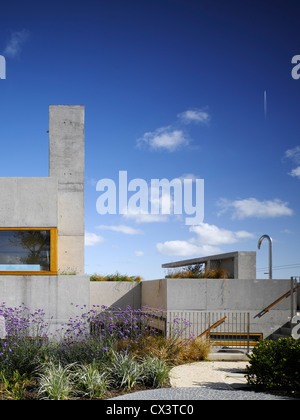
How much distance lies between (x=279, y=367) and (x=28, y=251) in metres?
7.69

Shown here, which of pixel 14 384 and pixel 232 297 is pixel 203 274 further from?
pixel 14 384

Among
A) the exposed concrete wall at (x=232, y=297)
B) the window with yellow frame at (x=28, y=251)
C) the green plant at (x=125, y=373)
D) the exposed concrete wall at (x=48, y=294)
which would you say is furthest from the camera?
the exposed concrete wall at (x=232, y=297)

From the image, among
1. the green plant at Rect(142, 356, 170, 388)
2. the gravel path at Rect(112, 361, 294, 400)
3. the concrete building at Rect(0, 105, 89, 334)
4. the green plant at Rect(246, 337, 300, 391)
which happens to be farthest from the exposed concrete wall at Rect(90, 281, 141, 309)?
the green plant at Rect(246, 337, 300, 391)

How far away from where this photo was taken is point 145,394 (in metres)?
7.11

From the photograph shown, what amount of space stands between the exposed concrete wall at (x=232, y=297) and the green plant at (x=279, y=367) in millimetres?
5681

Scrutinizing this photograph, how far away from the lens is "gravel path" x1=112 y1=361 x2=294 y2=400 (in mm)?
7012

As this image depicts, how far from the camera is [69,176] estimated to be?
15.5m

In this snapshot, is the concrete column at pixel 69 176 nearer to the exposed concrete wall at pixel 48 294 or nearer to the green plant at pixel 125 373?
the exposed concrete wall at pixel 48 294

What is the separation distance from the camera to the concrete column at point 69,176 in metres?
15.2

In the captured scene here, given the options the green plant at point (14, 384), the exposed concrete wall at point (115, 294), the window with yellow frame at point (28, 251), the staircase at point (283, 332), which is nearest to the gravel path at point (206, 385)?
the green plant at point (14, 384)

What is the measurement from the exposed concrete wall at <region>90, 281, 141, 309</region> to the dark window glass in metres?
3.97

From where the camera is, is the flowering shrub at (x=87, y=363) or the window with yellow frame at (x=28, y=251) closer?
the flowering shrub at (x=87, y=363)

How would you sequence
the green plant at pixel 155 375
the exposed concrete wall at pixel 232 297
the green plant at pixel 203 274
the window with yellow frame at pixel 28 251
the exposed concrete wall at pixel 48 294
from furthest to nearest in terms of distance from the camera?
1. the green plant at pixel 203 274
2. the exposed concrete wall at pixel 232 297
3. the window with yellow frame at pixel 28 251
4. the exposed concrete wall at pixel 48 294
5. the green plant at pixel 155 375
